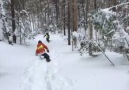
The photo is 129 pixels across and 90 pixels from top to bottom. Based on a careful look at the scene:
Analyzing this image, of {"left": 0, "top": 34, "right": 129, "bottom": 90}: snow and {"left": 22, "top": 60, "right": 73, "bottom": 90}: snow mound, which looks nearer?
{"left": 0, "top": 34, "right": 129, "bottom": 90}: snow

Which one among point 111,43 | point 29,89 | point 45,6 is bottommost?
point 29,89

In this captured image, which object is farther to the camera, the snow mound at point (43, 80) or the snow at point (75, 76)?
the snow mound at point (43, 80)

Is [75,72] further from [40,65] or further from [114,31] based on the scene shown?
A: [40,65]

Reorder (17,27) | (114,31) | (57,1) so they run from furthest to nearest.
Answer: (57,1), (17,27), (114,31)

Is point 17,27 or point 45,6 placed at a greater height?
point 45,6

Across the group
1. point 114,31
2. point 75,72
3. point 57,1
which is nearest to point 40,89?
point 75,72

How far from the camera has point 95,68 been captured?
39.7ft

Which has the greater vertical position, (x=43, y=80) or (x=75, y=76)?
(x=75, y=76)

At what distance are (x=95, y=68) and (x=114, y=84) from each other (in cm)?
281

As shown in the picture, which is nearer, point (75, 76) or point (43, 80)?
point (75, 76)

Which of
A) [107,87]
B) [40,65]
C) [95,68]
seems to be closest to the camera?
[107,87]

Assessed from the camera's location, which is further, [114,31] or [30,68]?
[30,68]

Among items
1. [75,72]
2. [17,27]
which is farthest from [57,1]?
[75,72]

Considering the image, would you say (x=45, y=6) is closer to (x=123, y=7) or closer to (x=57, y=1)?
(x=57, y=1)
